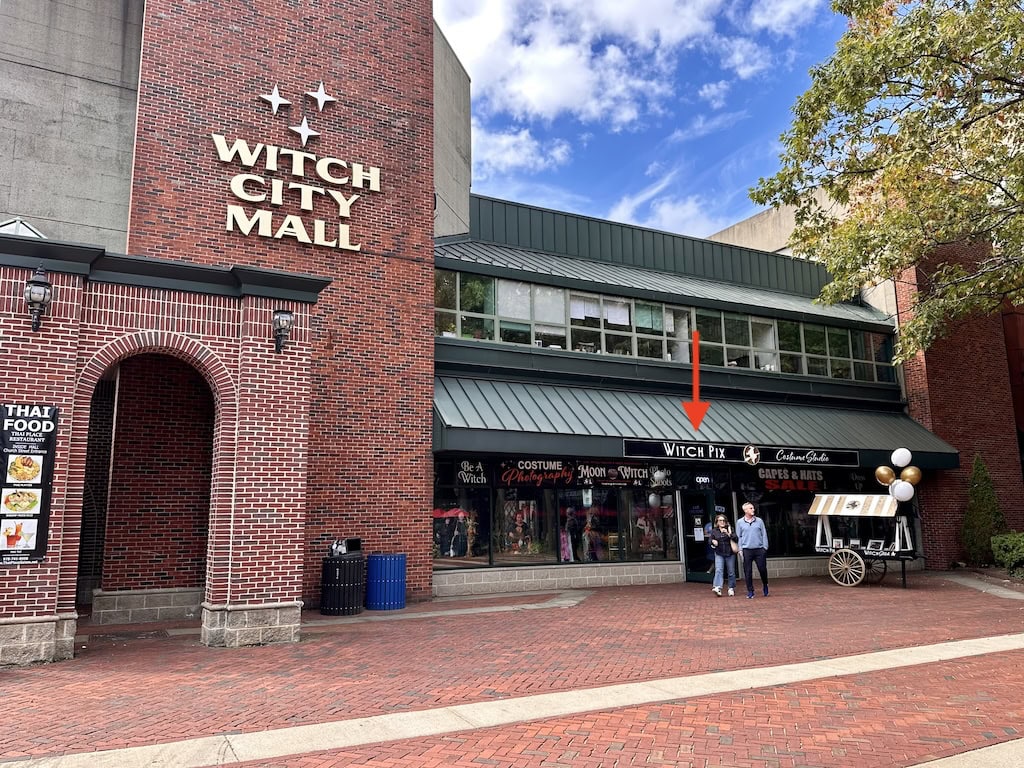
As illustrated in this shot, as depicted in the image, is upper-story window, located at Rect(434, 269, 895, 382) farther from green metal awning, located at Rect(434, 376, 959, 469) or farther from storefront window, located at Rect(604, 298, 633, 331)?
green metal awning, located at Rect(434, 376, 959, 469)

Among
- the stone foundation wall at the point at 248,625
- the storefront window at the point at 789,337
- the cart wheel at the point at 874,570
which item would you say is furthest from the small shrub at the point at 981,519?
the stone foundation wall at the point at 248,625

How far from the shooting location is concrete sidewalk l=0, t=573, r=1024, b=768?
18.3 feet

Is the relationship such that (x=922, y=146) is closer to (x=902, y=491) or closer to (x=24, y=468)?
(x=902, y=491)

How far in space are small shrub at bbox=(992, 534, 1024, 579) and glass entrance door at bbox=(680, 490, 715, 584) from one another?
25.3 ft

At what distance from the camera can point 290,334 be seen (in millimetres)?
10609

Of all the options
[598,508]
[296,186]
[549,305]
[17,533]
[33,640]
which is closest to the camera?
[33,640]

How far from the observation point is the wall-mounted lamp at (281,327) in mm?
10430

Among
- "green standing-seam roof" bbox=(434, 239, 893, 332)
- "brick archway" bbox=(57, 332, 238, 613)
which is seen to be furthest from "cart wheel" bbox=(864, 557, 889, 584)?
"brick archway" bbox=(57, 332, 238, 613)

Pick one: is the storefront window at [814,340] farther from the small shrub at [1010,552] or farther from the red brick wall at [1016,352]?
the red brick wall at [1016,352]

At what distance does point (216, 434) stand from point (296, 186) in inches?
224

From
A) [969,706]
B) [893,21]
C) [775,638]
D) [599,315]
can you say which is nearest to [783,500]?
[599,315]

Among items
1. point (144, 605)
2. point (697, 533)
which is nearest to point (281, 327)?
point (144, 605)

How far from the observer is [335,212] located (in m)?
14.3

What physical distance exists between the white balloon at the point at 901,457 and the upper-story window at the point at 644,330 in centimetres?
360
